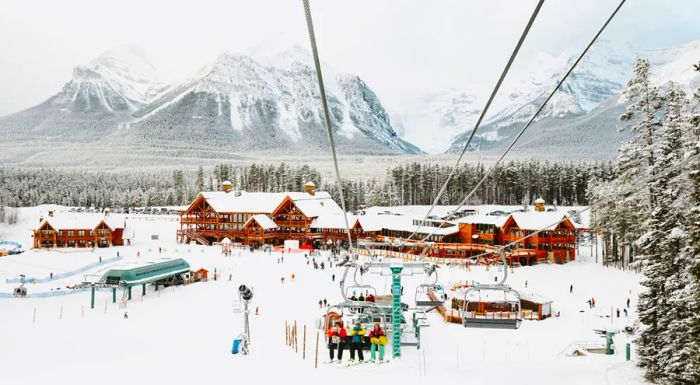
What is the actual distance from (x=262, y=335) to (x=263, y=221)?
40939mm

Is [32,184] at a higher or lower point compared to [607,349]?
higher

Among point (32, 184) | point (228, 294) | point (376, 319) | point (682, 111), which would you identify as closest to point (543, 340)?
point (376, 319)

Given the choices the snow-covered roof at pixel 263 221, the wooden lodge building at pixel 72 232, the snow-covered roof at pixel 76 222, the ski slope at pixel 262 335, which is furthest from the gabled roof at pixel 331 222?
the wooden lodge building at pixel 72 232

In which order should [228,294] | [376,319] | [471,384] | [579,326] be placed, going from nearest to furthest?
[471,384]
[376,319]
[579,326]
[228,294]

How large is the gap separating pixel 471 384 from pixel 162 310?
2103 centimetres

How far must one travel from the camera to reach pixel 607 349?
23.2m

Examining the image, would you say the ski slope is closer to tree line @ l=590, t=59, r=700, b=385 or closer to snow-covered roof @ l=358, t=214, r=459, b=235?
tree line @ l=590, t=59, r=700, b=385

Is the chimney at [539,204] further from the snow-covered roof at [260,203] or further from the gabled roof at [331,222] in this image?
the snow-covered roof at [260,203]

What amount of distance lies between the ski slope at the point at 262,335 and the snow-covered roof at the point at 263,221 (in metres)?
12.1

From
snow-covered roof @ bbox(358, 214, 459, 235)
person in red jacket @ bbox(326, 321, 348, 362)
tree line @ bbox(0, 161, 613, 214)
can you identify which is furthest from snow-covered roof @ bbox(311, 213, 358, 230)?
person in red jacket @ bbox(326, 321, 348, 362)

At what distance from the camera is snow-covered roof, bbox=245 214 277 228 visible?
2429 inches

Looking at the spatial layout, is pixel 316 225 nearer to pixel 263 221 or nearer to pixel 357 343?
pixel 263 221

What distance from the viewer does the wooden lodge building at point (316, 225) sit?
181 feet

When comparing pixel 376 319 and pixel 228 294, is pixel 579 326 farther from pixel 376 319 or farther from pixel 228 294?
pixel 228 294
